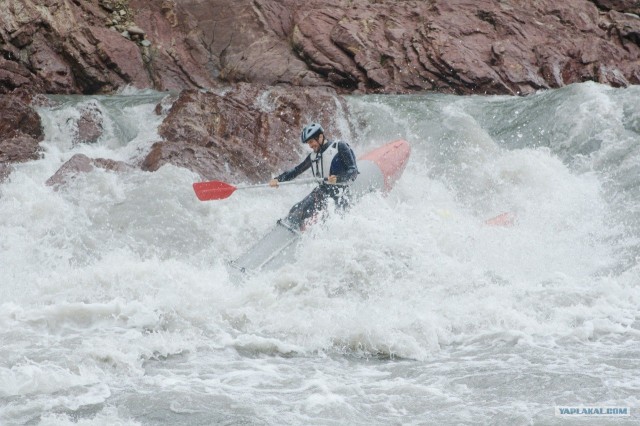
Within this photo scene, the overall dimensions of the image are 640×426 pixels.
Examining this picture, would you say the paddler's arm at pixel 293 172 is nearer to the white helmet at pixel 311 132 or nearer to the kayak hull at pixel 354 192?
the white helmet at pixel 311 132

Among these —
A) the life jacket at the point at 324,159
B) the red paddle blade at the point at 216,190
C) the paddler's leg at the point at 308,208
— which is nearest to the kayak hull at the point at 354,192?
the paddler's leg at the point at 308,208

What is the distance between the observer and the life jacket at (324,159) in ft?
25.0

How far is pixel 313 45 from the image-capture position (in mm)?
14289

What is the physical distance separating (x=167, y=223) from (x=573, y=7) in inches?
452

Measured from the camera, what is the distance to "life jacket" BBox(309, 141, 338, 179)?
25.0 feet

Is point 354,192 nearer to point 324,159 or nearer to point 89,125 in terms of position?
point 324,159

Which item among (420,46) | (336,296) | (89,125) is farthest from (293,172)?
(420,46)

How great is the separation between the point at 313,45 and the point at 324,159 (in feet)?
23.2

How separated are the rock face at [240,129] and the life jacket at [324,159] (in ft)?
6.16

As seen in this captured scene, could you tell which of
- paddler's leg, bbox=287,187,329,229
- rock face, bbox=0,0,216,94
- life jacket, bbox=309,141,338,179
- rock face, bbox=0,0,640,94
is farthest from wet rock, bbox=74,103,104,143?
paddler's leg, bbox=287,187,329,229

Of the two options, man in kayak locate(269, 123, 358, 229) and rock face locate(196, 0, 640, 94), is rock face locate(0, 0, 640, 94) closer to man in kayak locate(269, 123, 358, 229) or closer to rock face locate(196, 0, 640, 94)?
rock face locate(196, 0, 640, 94)

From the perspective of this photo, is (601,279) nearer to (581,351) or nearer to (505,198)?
(581,351)

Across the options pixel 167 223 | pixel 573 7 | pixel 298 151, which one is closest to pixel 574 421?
pixel 167 223

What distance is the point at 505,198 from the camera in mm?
9477
